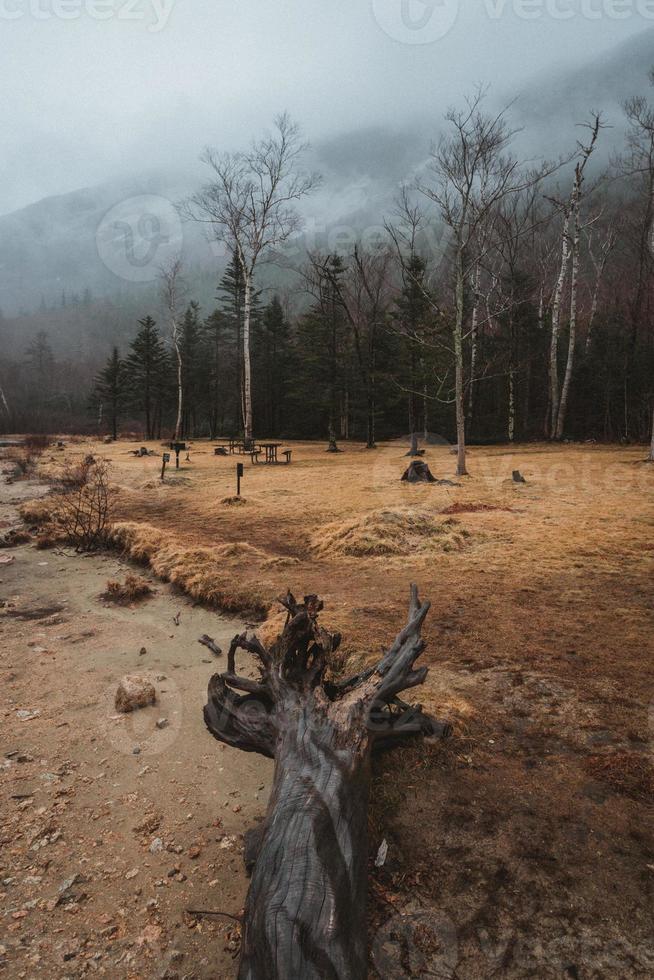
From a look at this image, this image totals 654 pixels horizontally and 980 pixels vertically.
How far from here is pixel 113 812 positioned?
9.14ft

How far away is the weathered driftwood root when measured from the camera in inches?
67.4

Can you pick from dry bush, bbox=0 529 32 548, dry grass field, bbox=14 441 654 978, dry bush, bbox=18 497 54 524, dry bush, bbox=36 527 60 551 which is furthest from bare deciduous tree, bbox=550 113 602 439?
dry bush, bbox=0 529 32 548

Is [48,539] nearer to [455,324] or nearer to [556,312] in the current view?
[455,324]

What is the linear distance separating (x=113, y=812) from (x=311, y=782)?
1297 millimetres

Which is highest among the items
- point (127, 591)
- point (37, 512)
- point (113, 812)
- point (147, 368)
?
point (147, 368)

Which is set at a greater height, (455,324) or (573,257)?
(573,257)

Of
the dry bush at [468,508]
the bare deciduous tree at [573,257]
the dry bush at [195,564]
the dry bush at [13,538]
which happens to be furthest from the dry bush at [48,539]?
the bare deciduous tree at [573,257]

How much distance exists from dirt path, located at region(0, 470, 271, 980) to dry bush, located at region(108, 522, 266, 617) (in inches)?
26.7

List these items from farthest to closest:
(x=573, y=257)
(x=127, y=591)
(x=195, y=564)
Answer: (x=573, y=257), (x=195, y=564), (x=127, y=591)

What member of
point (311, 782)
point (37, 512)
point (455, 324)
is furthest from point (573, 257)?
point (311, 782)

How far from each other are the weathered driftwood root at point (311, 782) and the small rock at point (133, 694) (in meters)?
1.06

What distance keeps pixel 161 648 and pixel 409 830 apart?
3.23 meters

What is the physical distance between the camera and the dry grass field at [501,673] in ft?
6.70

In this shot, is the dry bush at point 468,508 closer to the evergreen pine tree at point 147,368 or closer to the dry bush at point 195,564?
the dry bush at point 195,564
